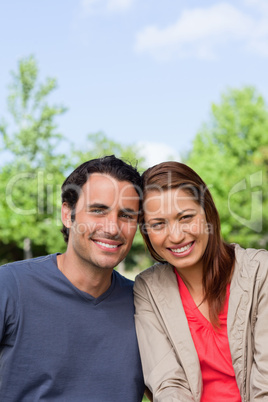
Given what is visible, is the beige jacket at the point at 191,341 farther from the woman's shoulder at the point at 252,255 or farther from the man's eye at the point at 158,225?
the man's eye at the point at 158,225

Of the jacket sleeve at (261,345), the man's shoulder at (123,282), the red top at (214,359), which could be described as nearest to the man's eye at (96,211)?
the man's shoulder at (123,282)

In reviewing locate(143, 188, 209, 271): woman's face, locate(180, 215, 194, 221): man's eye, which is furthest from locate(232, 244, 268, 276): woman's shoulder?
locate(180, 215, 194, 221): man's eye

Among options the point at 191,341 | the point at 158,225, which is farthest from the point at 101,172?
the point at 191,341

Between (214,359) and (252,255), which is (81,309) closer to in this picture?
(214,359)

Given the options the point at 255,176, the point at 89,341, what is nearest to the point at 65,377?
the point at 89,341

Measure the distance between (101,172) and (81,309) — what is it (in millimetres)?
823

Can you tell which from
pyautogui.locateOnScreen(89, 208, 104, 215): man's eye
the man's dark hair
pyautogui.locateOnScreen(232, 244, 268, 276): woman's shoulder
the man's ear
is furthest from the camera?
the man's ear

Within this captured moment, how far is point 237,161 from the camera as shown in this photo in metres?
22.3

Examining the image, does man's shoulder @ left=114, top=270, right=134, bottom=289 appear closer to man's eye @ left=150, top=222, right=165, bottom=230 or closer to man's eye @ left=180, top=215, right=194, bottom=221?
man's eye @ left=150, top=222, right=165, bottom=230

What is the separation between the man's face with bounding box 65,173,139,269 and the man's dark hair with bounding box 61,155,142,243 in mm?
49

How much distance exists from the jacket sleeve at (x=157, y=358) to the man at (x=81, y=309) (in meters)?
0.08

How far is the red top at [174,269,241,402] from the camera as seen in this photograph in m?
2.52

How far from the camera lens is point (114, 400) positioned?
2465 millimetres

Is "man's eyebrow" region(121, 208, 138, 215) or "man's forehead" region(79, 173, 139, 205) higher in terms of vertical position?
"man's forehead" region(79, 173, 139, 205)
